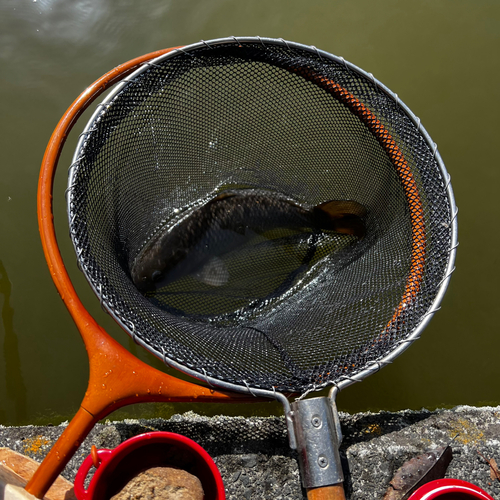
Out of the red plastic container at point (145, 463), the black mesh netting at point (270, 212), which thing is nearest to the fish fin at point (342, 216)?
the black mesh netting at point (270, 212)

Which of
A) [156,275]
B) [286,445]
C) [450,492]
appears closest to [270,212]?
[156,275]

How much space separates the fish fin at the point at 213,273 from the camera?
217 cm

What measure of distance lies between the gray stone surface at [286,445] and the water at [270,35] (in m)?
0.31

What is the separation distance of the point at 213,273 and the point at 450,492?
4.73ft

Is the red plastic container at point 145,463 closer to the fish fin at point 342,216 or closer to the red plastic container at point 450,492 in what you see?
the red plastic container at point 450,492

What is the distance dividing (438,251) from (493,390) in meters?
1.23

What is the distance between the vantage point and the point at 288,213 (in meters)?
2.30

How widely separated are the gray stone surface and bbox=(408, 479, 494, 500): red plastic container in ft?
0.70

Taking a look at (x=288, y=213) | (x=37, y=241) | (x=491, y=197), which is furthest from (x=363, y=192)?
(x=37, y=241)

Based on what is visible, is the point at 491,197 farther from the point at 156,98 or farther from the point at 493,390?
the point at 156,98

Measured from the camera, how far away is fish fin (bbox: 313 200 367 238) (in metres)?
2.11

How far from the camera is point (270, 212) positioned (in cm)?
230

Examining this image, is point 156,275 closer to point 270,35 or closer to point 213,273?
point 213,273

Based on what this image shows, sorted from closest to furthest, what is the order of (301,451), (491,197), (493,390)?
(301,451) < (493,390) < (491,197)
